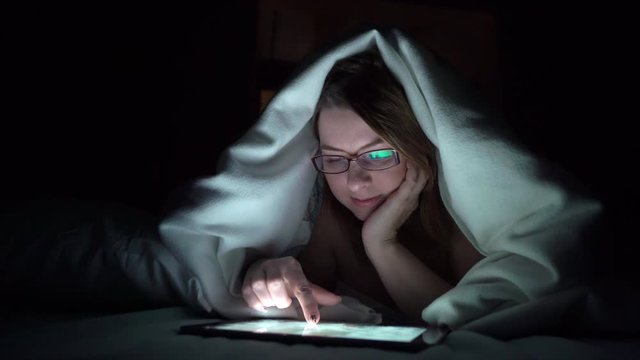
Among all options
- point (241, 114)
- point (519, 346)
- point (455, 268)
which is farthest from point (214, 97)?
point (519, 346)

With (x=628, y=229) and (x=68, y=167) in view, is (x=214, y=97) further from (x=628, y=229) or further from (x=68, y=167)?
(x=628, y=229)

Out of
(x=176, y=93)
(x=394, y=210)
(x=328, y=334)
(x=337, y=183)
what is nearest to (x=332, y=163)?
(x=337, y=183)

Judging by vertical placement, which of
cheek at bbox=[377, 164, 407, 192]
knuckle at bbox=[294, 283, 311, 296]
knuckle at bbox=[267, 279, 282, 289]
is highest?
cheek at bbox=[377, 164, 407, 192]

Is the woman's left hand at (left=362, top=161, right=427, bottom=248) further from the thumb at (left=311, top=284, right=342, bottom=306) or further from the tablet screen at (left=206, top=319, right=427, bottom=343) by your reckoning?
the tablet screen at (left=206, top=319, right=427, bottom=343)

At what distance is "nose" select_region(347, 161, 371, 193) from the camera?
2.90 ft

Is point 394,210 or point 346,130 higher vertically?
point 346,130

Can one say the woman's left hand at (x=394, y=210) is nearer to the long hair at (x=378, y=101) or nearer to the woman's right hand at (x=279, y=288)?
the long hair at (x=378, y=101)

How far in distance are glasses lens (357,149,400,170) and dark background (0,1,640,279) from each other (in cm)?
75

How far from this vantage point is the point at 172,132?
59.6 inches

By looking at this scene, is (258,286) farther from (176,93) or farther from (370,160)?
(176,93)

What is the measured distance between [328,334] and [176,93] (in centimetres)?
114

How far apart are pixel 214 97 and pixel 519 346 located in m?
1.24

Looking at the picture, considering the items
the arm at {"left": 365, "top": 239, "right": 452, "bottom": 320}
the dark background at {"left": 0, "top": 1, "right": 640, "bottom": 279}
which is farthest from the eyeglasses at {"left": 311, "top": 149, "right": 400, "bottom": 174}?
the dark background at {"left": 0, "top": 1, "right": 640, "bottom": 279}

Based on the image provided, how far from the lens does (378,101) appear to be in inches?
34.3
